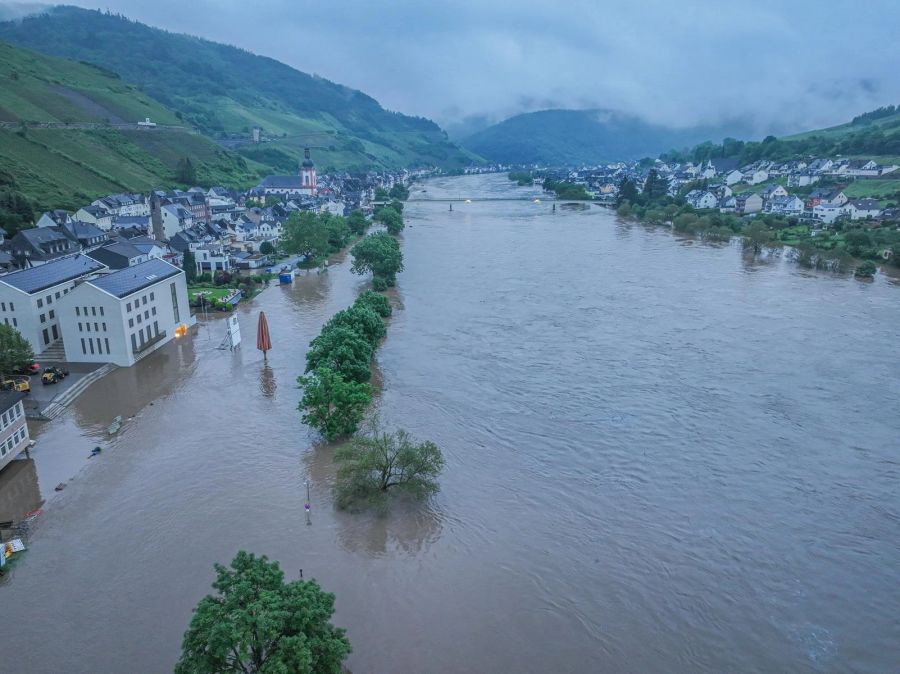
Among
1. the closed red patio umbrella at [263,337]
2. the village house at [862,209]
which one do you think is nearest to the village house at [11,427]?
the closed red patio umbrella at [263,337]

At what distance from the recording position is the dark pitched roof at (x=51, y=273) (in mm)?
27247

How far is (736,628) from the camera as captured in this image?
43.4 feet

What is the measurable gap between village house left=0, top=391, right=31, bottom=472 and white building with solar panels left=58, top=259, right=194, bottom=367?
7.79 m

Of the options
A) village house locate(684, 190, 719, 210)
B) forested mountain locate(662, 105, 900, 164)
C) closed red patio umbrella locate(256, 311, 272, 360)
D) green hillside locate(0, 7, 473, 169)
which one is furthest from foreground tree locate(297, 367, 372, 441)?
green hillside locate(0, 7, 473, 169)

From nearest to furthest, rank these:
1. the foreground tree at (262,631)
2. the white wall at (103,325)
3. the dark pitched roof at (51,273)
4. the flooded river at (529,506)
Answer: the foreground tree at (262,631) → the flooded river at (529,506) → the white wall at (103,325) → the dark pitched roof at (51,273)

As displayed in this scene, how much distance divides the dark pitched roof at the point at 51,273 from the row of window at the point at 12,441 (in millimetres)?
9960

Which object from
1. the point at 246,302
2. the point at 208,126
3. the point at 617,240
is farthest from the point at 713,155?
the point at 246,302

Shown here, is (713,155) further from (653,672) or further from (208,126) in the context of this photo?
(653,672)

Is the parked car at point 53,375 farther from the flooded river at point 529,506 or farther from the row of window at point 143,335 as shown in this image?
the row of window at point 143,335

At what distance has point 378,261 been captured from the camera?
142ft

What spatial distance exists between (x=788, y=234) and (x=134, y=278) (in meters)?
56.1

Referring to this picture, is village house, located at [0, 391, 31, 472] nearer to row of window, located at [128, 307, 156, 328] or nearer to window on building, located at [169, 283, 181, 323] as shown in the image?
row of window, located at [128, 307, 156, 328]

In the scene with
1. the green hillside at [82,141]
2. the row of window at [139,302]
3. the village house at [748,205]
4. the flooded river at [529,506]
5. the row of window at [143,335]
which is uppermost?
the green hillside at [82,141]

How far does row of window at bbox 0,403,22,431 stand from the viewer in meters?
18.4
